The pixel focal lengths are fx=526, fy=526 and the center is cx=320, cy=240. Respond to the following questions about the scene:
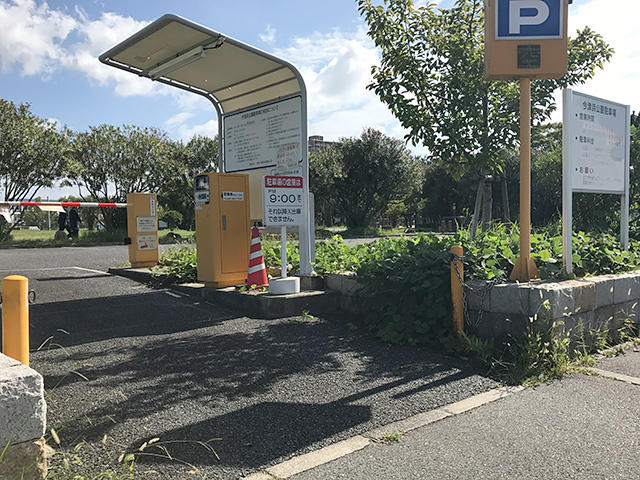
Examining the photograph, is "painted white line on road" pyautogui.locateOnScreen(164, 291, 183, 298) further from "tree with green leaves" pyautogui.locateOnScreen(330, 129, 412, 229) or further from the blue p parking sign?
"tree with green leaves" pyautogui.locateOnScreen(330, 129, 412, 229)

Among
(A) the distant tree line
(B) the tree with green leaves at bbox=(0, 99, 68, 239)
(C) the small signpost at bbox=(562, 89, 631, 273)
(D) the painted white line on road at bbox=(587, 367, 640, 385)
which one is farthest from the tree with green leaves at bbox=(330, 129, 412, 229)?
(D) the painted white line on road at bbox=(587, 367, 640, 385)

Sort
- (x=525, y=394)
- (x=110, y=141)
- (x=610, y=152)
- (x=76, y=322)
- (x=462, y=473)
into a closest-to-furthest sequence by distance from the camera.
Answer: (x=462, y=473), (x=525, y=394), (x=76, y=322), (x=610, y=152), (x=110, y=141)

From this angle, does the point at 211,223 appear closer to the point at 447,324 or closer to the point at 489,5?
the point at 447,324

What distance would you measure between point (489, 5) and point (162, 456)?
193 inches

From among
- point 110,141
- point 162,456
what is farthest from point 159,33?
point 110,141

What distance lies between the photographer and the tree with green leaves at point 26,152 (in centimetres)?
2158

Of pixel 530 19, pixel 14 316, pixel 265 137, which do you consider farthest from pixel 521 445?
pixel 265 137

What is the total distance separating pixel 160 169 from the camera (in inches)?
1069

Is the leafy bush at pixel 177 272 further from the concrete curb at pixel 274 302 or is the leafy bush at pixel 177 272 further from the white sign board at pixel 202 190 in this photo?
the white sign board at pixel 202 190

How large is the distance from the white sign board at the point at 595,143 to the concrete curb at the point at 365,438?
2.97 metres

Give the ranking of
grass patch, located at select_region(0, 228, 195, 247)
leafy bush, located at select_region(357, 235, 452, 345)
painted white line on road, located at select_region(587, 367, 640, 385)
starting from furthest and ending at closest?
grass patch, located at select_region(0, 228, 195, 247), leafy bush, located at select_region(357, 235, 452, 345), painted white line on road, located at select_region(587, 367, 640, 385)

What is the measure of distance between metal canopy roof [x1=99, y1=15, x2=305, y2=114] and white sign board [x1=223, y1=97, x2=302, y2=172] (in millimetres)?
212

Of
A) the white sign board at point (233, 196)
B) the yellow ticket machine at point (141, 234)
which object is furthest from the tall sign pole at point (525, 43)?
the yellow ticket machine at point (141, 234)

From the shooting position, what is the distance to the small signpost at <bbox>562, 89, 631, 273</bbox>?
5.60 metres
